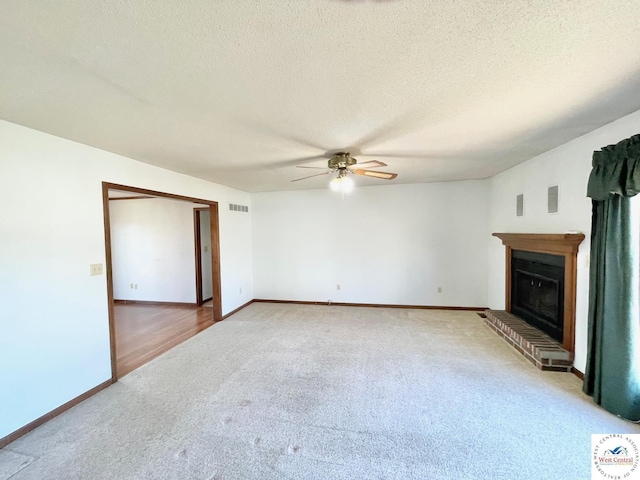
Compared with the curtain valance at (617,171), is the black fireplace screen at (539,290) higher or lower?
lower

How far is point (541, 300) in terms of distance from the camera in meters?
3.33

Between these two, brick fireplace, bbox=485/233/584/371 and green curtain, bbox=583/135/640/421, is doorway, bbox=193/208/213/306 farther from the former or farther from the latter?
green curtain, bbox=583/135/640/421

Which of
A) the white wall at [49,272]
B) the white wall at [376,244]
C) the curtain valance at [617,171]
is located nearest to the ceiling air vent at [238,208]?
the white wall at [376,244]

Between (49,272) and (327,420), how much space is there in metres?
2.66

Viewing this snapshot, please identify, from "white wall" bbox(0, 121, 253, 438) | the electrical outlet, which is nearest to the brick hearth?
"white wall" bbox(0, 121, 253, 438)

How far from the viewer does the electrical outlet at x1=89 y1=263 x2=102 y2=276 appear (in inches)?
101

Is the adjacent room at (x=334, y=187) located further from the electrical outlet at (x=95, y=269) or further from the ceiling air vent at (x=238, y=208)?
the ceiling air vent at (x=238, y=208)

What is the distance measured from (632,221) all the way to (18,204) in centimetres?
481

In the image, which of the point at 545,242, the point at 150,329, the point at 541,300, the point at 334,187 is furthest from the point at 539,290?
the point at 150,329

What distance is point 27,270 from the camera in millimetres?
2092

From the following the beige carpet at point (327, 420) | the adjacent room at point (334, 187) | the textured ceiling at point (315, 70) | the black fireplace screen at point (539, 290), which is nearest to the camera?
the textured ceiling at point (315, 70)

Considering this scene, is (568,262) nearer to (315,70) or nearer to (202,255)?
→ (315,70)

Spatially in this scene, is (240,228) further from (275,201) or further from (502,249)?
(502,249)

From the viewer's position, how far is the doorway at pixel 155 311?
2.75 metres
